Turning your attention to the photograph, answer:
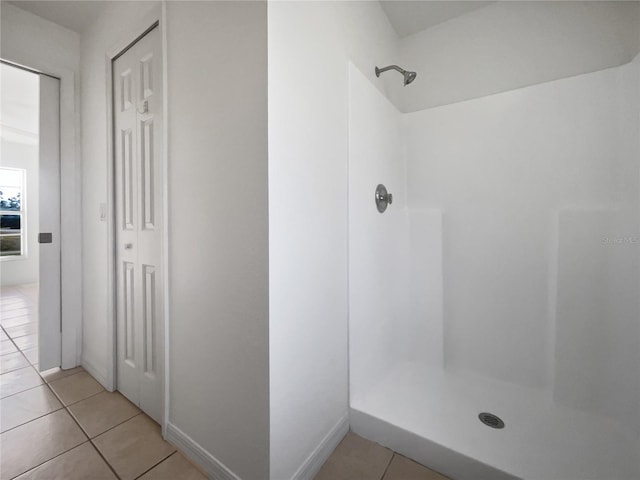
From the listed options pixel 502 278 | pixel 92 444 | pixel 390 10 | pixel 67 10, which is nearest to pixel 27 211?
pixel 67 10

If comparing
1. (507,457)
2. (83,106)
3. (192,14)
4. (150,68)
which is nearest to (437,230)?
(507,457)

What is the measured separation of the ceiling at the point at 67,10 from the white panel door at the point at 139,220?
1.20 ft

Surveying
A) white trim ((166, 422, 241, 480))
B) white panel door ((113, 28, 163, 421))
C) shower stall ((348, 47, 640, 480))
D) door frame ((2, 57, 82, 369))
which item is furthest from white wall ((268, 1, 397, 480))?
door frame ((2, 57, 82, 369))

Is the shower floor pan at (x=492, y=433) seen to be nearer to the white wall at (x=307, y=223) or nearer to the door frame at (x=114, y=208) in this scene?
the white wall at (x=307, y=223)

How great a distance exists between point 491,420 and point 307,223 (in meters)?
1.32

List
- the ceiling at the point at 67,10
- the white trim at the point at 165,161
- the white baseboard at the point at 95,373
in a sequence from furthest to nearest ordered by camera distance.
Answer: the white baseboard at the point at 95,373 → the ceiling at the point at 67,10 → the white trim at the point at 165,161

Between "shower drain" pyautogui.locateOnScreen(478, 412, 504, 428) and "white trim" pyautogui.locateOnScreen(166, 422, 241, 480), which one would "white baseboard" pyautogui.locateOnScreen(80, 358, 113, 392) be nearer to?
"white trim" pyautogui.locateOnScreen(166, 422, 241, 480)

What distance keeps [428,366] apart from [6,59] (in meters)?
3.20

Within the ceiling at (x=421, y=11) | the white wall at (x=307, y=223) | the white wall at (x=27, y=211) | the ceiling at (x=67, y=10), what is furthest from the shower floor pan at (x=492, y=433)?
the white wall at (x=27, y=211)

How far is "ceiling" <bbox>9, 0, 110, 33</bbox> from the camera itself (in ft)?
5.12

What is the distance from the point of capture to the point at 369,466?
1.14m

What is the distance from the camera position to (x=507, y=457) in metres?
1.06

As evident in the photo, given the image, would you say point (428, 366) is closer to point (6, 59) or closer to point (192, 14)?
point (192, 14)

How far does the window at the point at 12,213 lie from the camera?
458 centimetres
